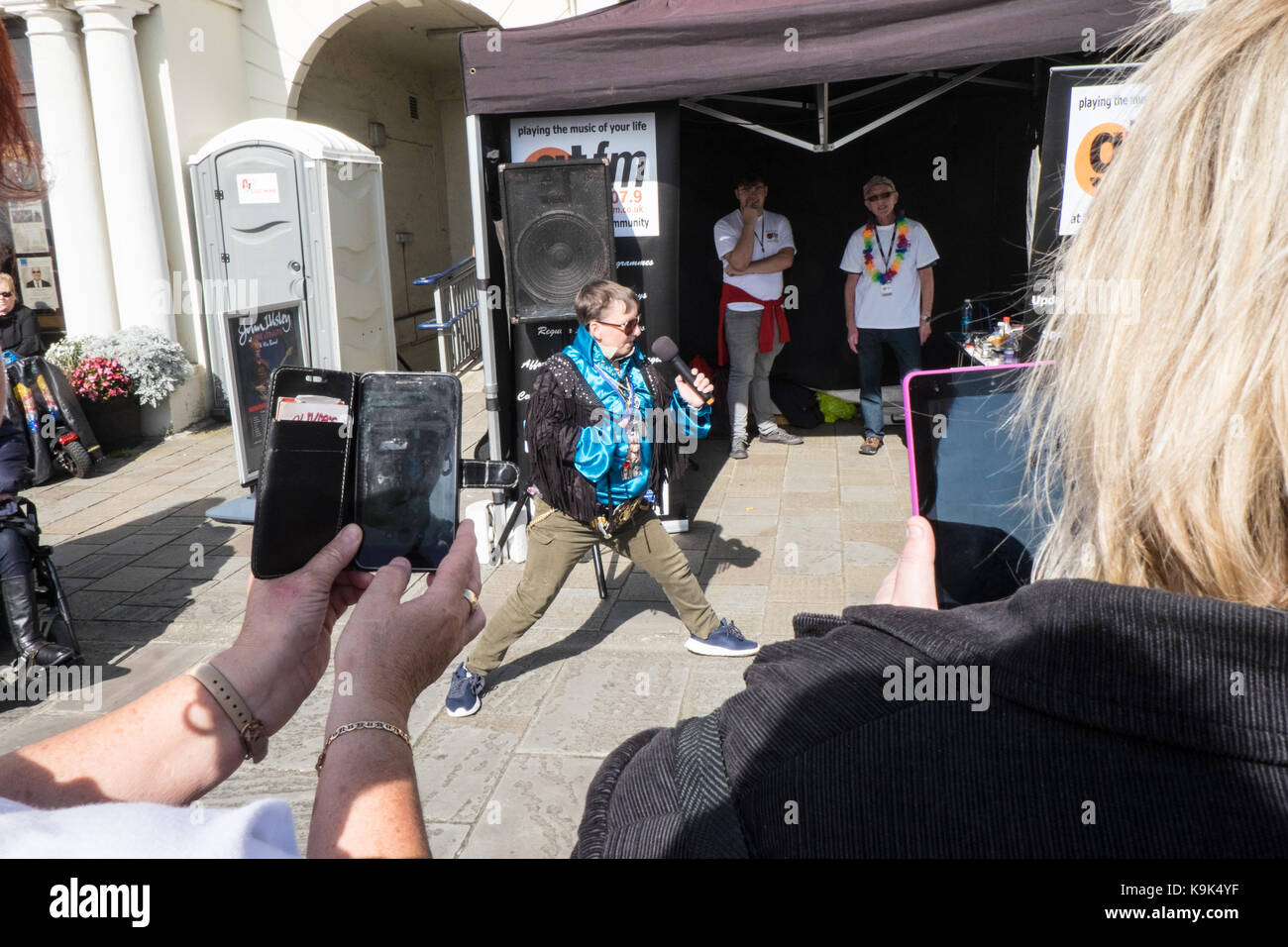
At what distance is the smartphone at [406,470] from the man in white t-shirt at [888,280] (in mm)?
6393

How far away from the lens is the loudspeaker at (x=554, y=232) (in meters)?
5.58

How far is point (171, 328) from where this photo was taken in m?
9.45

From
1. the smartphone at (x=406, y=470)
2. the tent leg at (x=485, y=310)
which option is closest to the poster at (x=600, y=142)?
the tent leg at (x=485, y=310)

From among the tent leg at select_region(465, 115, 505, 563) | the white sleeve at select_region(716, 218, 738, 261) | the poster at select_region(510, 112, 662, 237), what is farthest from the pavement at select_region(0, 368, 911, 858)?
the poster at select_region(510, 112, 662, 237)

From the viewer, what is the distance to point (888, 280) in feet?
24.9

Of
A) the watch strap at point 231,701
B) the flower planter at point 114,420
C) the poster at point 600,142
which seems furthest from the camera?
the flower planter at point 114,420

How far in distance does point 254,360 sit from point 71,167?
4287 mm

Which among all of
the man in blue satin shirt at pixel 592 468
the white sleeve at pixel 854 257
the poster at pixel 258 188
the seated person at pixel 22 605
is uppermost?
the poster at pixel 258 188

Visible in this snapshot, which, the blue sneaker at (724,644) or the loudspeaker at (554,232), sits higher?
the loudspeaker at (554,232)

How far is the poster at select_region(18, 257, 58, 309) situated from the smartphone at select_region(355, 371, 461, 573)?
31.3ft

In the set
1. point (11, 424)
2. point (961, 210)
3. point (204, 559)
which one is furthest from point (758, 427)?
point (11, 424)

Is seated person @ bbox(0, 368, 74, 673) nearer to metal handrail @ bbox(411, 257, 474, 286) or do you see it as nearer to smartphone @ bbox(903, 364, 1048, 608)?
smartphone @ bbox(903, 364, 1048, 608)

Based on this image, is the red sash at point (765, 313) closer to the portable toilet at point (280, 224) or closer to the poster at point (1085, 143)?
the poster at point (1085, 143)
